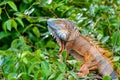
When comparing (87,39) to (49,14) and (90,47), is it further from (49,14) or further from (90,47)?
(49,14)

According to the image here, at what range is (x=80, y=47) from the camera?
3.77 metres

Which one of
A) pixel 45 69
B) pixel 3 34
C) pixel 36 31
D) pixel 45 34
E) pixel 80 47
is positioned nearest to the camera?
pixel 45 69

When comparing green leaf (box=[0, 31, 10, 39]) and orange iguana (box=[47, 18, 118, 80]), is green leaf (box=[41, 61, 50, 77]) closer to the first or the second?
orange iguana (box=[47, 18, 118, 80])

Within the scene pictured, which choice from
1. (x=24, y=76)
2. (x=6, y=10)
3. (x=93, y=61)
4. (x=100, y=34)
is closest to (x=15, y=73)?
(x=24, y=76)

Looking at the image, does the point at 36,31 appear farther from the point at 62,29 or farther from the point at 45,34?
the point at 62,29

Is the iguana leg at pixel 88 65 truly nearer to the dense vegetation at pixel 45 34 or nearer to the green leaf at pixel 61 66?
the dense vegetation at pixel 45 34

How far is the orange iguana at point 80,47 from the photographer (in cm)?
355

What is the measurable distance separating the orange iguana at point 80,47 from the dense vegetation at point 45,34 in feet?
0.26

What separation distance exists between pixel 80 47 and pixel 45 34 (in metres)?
0.71

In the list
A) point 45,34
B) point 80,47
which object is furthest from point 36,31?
point 80,47

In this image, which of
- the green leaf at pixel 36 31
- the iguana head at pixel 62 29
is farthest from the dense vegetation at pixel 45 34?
the iguana head at pixel 62 29

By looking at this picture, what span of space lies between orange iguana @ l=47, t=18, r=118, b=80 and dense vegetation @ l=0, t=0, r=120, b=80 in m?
0.08

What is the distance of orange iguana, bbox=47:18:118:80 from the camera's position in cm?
355

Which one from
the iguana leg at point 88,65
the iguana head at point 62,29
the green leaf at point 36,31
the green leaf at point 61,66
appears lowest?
the iguana leg at point 88,65
